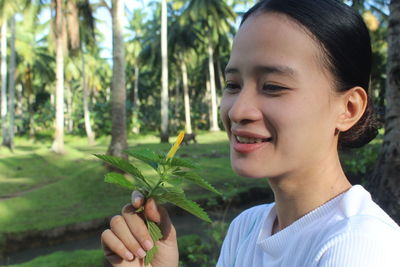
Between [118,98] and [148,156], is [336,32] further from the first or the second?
[118,98]

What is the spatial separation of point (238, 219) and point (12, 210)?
8207 mm

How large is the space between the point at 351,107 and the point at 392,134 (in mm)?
2959

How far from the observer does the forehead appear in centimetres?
102

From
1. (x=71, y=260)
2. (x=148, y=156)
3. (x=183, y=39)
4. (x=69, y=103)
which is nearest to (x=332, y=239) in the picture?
(x=148, y=156)

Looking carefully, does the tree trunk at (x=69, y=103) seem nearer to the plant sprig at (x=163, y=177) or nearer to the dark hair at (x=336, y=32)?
the plant sprig at (x=163, y=177)

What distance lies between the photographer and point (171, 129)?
33.0 meters

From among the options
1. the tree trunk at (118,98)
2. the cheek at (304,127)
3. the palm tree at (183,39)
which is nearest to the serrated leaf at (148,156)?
the cheek at (304,127)

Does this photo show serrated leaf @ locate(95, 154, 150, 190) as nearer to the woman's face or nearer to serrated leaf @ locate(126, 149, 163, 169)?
serrated leaf @ locate(126, 149, 163, 169)

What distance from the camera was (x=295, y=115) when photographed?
3.31 ft

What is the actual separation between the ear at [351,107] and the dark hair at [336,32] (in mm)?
22

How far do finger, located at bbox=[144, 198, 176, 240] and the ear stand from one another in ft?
1.75

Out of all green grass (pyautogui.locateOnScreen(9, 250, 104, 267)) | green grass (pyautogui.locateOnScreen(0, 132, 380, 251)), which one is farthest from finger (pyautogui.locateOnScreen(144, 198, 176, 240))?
green grass (pyautogui.locateOnScreen(9, 250, 104, 267))

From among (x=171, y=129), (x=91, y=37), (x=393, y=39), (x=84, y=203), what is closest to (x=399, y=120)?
(x=393, y=39)

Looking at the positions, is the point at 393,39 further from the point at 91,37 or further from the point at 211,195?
the point at 91,37
